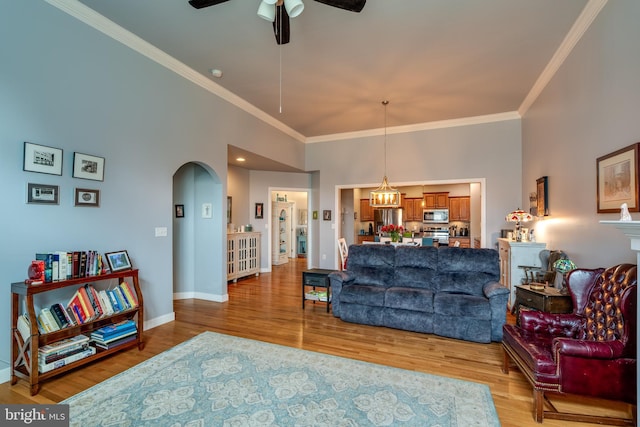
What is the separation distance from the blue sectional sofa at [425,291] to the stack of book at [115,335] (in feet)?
7.72

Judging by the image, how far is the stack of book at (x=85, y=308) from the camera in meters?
2.35

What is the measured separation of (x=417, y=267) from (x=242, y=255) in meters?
3.96

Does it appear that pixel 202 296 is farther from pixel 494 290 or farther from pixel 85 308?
pixel 494 290

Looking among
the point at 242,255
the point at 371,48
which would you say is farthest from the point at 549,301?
the point at 242,255

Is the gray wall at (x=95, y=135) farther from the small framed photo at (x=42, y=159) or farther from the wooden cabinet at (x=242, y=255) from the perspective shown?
the wooden cabinet at (x=242, y=255)

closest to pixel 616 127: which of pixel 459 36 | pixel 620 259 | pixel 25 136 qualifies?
pixel 620 259

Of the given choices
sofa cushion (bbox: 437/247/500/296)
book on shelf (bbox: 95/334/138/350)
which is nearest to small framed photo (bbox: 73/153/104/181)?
book on shelf (bbox: 95/334/138/350)

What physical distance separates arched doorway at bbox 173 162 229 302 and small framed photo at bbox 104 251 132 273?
67.8 inches

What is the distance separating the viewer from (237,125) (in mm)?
4949

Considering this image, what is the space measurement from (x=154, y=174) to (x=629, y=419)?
15.9 ft

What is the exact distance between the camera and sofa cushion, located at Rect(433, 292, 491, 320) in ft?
10.3

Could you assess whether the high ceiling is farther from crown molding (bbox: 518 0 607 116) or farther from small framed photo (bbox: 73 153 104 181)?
small framed photo (bbox: 73 153 104 181)

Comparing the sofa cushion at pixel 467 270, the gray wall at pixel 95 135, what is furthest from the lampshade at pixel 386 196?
the gray wall at pixel 95 135

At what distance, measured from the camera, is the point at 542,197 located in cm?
404
